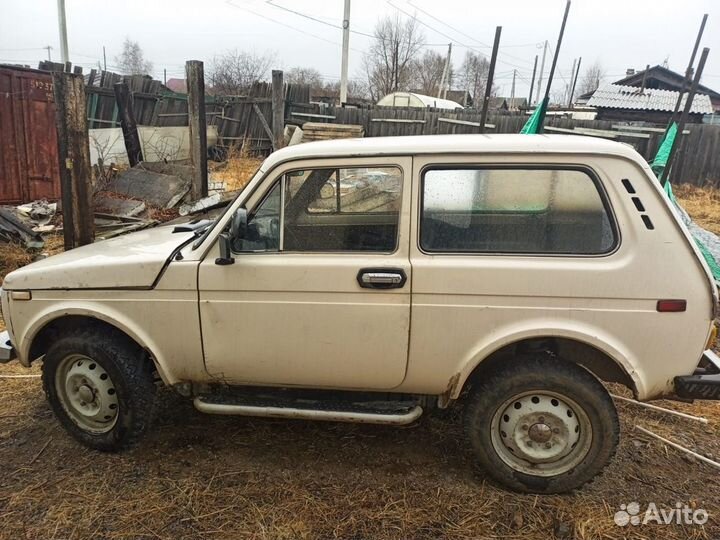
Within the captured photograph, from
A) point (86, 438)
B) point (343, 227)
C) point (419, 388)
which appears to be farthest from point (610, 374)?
point (86, 438)

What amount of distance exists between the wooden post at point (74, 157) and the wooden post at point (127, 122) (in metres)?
5.28

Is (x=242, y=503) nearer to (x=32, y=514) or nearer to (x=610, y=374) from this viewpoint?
(x=32, y=514)

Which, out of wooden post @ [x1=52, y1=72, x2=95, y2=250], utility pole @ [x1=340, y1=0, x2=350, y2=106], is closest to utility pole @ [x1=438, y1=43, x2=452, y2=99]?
utility pole @ [x1=340, y1=0, x2=350, y2=106]

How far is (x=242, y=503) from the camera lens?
280cm

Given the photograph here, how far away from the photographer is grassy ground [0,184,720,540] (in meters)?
2.65

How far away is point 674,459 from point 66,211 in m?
6.33

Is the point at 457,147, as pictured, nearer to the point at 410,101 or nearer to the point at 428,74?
the point at 410,101

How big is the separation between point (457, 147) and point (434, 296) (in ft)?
2.63

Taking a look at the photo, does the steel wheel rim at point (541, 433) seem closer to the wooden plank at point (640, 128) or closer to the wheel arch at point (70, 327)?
the wheel arch at point (70, 327)

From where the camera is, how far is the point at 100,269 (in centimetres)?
300

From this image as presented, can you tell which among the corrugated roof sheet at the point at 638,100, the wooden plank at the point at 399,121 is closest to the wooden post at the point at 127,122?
the wooden plank at the point at 399,121

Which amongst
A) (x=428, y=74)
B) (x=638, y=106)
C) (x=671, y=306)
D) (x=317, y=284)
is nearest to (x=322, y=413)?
(x=317, y=284)

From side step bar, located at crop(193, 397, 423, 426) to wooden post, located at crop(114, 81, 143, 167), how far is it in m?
9.28

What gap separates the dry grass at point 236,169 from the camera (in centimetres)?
1234
